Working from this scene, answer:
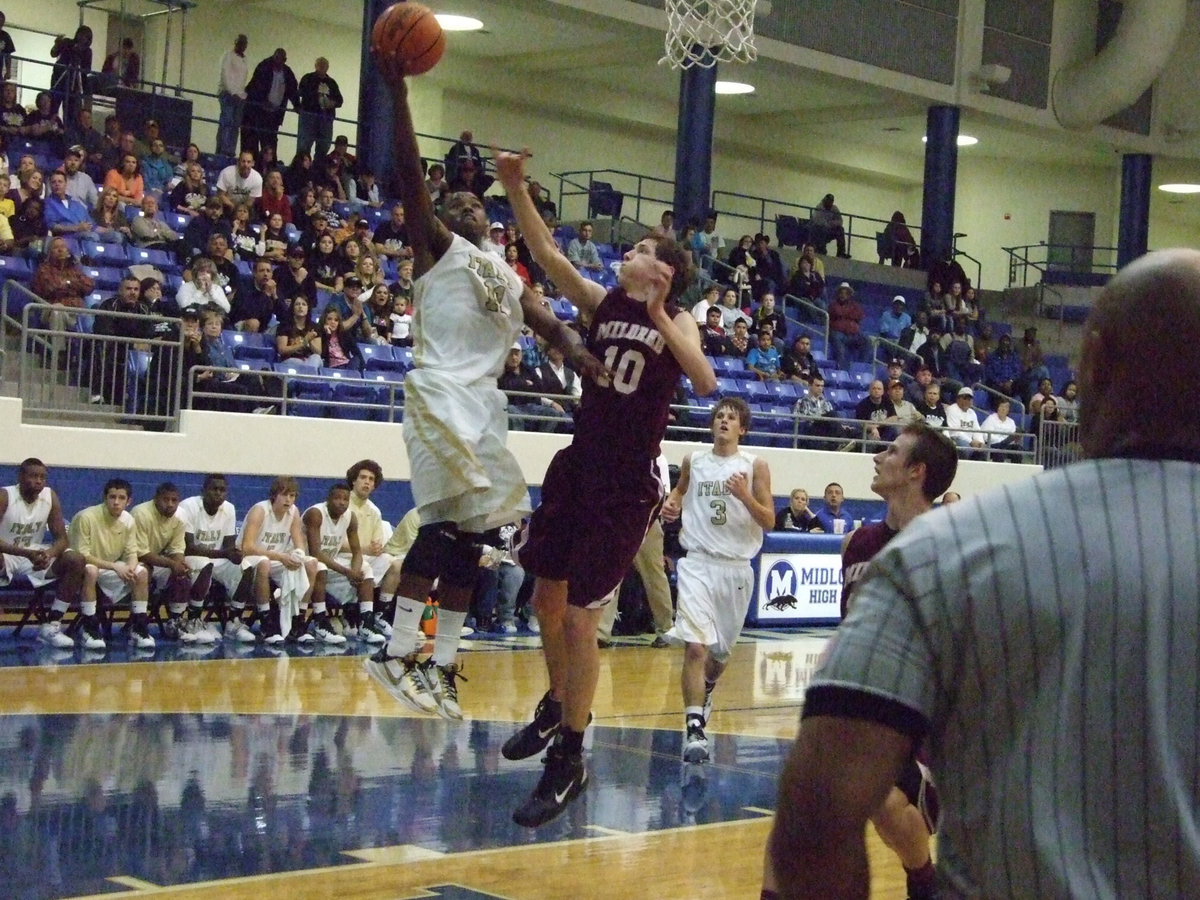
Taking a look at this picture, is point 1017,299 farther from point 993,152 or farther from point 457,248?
point 457,248

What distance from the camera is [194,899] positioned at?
16.9 feet

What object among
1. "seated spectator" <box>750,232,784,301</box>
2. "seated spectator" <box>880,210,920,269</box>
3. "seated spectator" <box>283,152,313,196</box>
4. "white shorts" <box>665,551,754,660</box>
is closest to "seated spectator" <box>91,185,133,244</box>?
"seated spectator" <box>283,152,313,196</box>

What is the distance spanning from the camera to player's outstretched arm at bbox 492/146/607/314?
211 inches

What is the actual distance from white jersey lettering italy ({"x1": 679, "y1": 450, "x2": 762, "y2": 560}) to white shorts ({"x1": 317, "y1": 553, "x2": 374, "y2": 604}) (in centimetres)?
453

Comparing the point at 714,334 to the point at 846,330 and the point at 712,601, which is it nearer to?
the point at 846,330

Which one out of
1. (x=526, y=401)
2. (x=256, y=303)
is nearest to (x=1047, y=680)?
(x=256, y=303)

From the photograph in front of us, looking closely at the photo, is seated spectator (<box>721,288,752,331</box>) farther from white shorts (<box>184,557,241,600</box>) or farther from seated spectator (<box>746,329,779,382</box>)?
white shorts (<box>184,557,241,600</box>)

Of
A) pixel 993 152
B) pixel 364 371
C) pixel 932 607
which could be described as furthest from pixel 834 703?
pixel 993 152

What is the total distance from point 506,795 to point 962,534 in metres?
5.85

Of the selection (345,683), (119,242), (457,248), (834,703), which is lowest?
(345,683)

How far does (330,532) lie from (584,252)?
24.6ft

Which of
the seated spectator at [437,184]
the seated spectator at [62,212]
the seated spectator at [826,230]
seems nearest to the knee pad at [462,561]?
the seated spectator at [62,212]

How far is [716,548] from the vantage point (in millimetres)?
8812

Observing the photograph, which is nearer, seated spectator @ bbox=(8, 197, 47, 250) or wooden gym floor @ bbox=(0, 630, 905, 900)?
wooden gym floor @ bbox=(0, 630, 905, 900)
